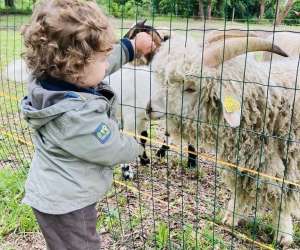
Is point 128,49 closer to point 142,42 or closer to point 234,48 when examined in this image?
point 142,42

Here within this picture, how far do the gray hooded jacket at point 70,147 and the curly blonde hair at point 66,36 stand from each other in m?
0.14

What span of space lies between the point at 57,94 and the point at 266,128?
1.65m

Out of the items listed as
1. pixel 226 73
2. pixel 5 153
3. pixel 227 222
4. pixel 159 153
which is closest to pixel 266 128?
pixel 226 73

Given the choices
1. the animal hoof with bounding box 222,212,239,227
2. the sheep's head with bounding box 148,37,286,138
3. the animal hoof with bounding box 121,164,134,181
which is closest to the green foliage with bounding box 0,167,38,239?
the animal hoof with bounding box 121,164,134,181

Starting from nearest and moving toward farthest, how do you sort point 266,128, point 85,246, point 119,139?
point 119,139
point 85,246
point 266,128

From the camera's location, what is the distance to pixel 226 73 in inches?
121

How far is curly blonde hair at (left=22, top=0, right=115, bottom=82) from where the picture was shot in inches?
73.7

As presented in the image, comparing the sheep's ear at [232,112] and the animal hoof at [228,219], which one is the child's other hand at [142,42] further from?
the animal hoof at [228,219]

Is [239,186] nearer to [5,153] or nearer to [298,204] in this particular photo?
[298,204]

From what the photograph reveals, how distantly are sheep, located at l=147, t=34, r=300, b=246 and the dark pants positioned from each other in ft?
3.52

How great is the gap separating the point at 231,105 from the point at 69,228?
1334 mm

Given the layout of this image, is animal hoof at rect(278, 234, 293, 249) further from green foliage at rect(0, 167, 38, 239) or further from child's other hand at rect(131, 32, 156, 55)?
green foliage at rect(0, 167, 38, 239)

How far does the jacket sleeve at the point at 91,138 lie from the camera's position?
195cm

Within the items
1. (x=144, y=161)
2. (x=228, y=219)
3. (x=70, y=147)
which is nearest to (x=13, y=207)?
(x=144, y=161)
